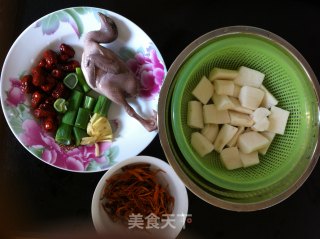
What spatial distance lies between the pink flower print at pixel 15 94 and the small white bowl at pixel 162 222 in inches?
15.1

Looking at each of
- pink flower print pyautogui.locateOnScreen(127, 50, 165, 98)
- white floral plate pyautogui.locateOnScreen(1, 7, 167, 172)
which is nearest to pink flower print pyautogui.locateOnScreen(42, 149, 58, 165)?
white floral plate pyautogui.locateOnScreen(1, 7, 167, 172)

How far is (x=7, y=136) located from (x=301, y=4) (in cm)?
112

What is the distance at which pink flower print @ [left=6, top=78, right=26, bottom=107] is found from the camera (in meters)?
1.27

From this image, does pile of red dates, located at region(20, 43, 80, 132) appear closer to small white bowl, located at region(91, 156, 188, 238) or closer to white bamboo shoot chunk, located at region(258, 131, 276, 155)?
small white bowl, located at region(91, 156, 188, 238)

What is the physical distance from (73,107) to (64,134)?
0.10m

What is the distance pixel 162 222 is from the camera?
1.27m

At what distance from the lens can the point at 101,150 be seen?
1.30 meters

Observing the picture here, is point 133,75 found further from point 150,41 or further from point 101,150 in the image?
point 101,150

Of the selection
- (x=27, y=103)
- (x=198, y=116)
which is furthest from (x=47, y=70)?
(x=198, y=116)

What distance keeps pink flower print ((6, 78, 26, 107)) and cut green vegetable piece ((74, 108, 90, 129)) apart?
19 cm

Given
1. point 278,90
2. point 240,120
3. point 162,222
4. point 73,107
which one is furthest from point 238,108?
point 73,107

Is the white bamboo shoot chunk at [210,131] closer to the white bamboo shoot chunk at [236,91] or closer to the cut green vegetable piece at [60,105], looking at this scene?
the white bamboo shoot chunk at [236,91]

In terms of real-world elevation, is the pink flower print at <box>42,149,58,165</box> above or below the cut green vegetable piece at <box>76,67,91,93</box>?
below

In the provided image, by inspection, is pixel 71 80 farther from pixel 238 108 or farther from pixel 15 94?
pixel 238 108
